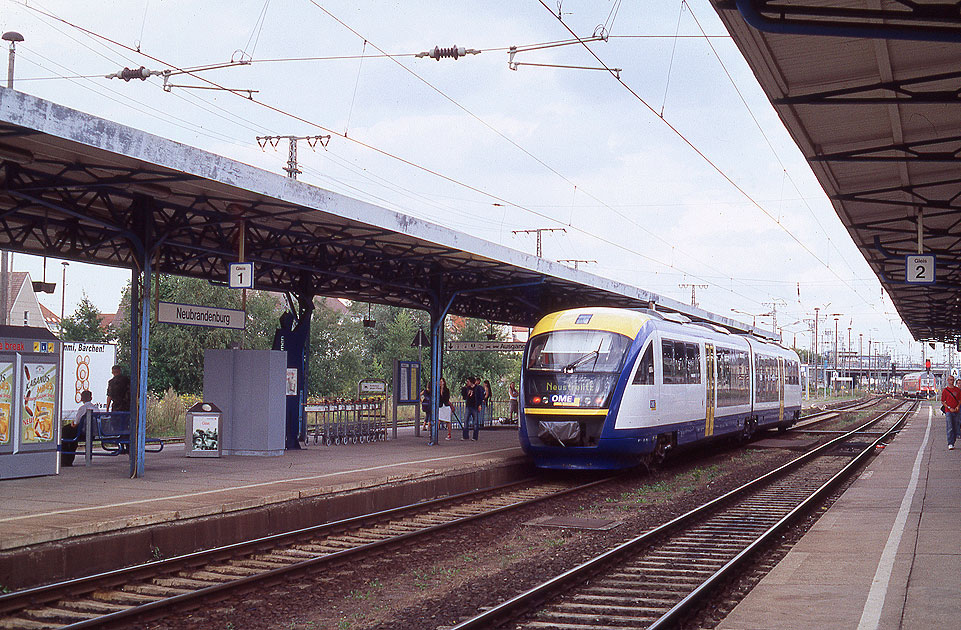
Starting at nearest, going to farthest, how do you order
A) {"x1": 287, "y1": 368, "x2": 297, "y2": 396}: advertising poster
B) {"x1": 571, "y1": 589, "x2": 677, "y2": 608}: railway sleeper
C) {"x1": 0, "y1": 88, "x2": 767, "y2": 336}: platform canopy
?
{"x1": 571, "y1": 589, "x2": 677, "y2": 608}: railway sleeper < {"x1": 0, "y1": 88, "x2": 767, "y2": 336}: platform canopy < {"x1": 287, "y1": 368, "x2": 297, "y2": 396}: advertising poster

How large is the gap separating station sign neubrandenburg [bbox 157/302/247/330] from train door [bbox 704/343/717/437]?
404 inches

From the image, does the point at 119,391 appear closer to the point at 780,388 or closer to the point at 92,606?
the point at 92,606

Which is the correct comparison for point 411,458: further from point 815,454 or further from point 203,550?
point 815,454

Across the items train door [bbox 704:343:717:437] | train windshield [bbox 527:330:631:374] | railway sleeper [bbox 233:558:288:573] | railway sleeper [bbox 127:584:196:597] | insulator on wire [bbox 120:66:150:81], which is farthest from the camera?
train door [bbox 704:343:717:437]

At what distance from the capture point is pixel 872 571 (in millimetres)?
8523

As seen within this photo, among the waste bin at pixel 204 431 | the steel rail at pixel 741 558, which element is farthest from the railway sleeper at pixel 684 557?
the waste bin at pixel 204 431

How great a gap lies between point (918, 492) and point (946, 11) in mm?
8941

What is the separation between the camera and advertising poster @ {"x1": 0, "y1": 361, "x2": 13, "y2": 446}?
42.5ft

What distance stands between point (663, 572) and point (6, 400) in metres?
9.26

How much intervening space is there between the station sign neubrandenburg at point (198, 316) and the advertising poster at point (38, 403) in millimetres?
2149

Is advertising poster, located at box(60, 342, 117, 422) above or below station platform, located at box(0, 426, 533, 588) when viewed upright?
above

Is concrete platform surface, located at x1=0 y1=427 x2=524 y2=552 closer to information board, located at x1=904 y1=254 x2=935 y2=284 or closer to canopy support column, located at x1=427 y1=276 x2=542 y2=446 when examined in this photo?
canopy support column, located at x1=427 y1=276 x2=542 y2=446

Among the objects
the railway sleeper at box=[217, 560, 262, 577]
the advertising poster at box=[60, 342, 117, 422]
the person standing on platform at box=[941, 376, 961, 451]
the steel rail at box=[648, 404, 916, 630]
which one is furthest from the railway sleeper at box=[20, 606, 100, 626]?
the advertising poster at box=[60, 342, 117, 422]

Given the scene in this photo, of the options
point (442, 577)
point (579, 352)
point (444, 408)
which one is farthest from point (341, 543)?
point (444, 408)
